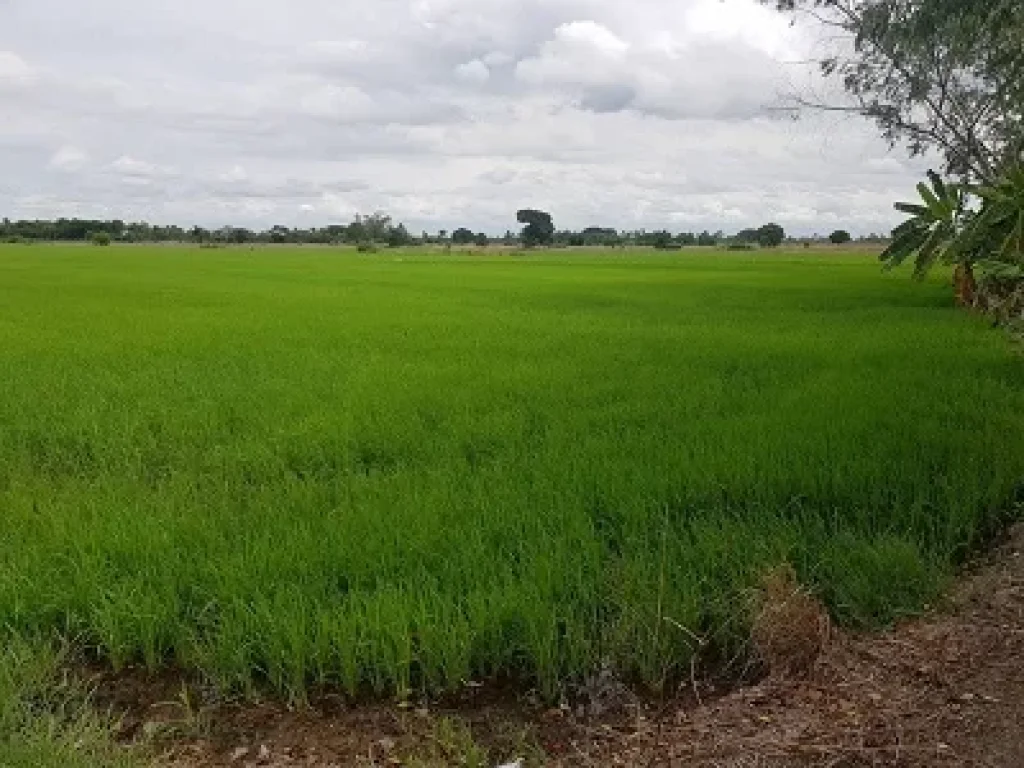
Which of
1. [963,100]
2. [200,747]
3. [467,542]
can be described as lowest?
[200,747]

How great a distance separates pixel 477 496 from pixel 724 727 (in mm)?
2377

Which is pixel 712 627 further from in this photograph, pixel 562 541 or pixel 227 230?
pixel 227 230

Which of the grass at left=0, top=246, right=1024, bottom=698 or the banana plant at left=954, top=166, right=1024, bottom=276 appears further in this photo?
the banana plant at left=954, top=166, right=1024, bottom=276

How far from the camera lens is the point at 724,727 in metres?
3.62

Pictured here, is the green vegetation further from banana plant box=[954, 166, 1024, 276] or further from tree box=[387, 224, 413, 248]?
tree box=[387, 224, 413, 248]

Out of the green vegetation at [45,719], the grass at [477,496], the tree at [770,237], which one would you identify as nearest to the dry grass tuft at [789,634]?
the grass at [477,496]

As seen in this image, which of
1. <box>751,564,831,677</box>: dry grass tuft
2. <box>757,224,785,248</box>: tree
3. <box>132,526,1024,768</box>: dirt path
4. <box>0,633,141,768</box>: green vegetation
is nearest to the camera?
<box>0,633,141,768</box>: green vegetation

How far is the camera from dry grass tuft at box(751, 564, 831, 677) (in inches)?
160

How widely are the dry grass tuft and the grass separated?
9.0 inches

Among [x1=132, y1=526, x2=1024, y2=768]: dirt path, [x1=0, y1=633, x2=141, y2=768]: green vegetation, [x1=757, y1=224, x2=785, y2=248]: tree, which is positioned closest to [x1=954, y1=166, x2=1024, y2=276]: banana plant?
[x1=132, y1=526, x2=1024, y2=768]: dirt path

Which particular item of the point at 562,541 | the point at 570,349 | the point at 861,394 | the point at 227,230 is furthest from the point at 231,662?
the point at 227,230

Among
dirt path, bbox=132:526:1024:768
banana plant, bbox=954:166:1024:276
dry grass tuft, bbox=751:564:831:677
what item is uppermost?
banana plant, bbox=954:166:1024:276

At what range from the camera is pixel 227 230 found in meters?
103

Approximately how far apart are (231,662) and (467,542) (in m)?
1.39
